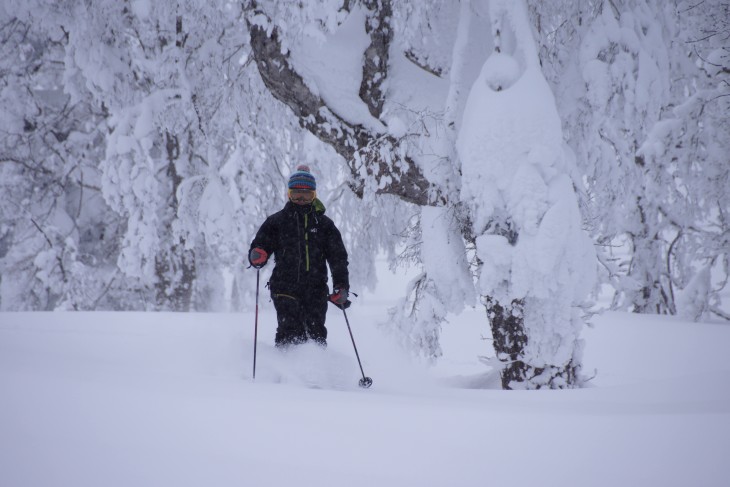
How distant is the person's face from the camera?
4340 mm

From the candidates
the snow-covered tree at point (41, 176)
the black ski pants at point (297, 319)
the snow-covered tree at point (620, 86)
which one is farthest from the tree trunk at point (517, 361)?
the snow-covered tree at point (41, 176)

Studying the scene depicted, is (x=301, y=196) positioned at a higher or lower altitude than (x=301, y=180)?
lower

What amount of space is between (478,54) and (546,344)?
3.08 m

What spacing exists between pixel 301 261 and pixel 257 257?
0.47m

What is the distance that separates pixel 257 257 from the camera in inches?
159

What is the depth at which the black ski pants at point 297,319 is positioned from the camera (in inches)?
169

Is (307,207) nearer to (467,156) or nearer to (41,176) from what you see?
(467,156)

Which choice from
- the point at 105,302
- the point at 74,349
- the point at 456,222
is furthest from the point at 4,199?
the point at 456,222

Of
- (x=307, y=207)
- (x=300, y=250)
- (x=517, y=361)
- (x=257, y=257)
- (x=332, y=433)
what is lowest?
(x=332, y=433)

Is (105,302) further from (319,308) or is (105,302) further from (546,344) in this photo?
(546,344)

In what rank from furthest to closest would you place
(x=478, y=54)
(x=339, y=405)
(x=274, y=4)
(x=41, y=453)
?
(x=478, y=54) < (x=274, y=4) < (x=339, y=405) < (x=41, y=453)

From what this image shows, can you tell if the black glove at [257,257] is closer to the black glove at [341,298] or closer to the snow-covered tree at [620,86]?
the black glove at [341,298]

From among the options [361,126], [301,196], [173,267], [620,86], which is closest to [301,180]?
[301,196]

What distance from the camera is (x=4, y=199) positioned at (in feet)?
32.2
